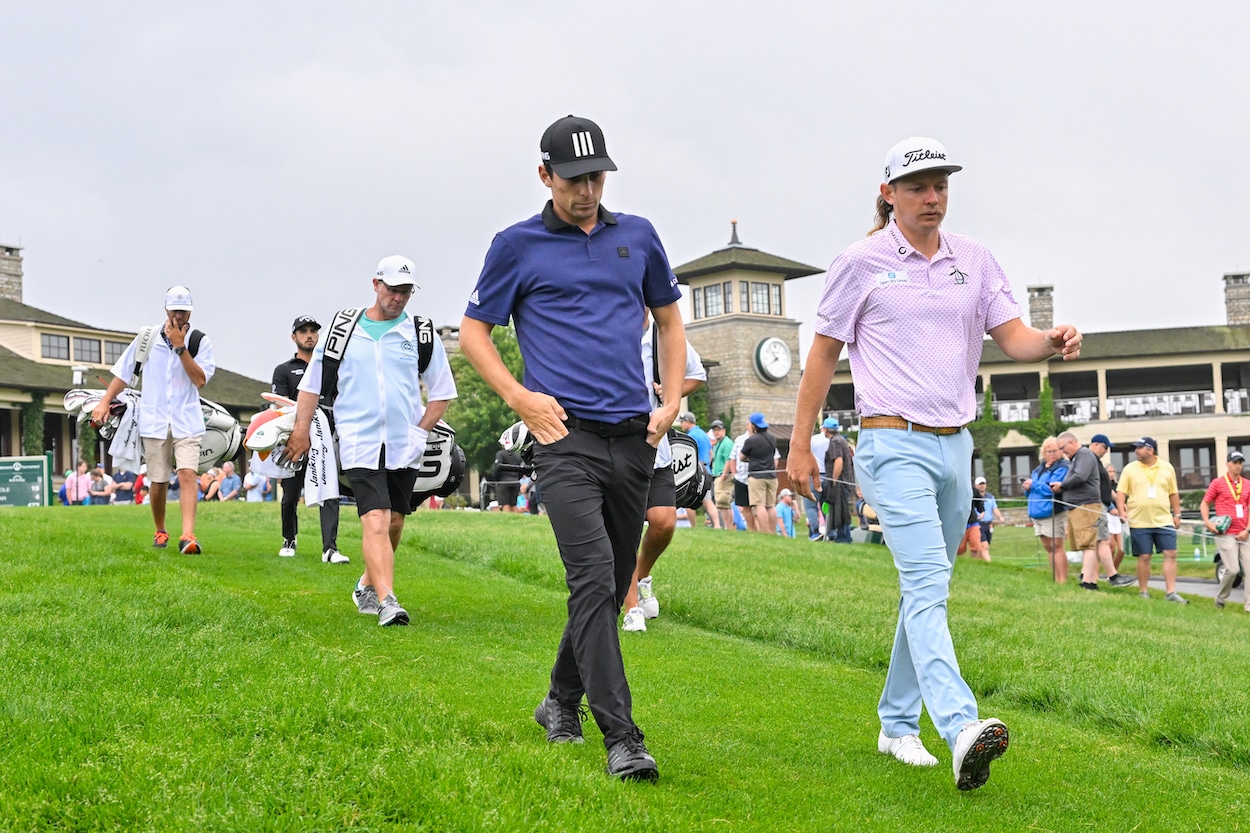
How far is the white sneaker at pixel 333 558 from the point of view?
12.1 meters

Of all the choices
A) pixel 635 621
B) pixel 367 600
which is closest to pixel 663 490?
pixel 635 621

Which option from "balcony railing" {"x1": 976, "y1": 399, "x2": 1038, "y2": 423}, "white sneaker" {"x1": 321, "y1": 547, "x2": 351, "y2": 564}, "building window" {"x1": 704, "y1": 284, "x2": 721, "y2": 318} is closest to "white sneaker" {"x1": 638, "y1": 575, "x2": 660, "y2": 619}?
"white sneaker" {"x1": 321, "y1": 547, "x2": 351, "y2": 564}

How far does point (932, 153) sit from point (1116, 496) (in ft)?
57.3

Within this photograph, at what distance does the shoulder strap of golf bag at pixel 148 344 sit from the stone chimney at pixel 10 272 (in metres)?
68.0

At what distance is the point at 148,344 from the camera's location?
11797mm

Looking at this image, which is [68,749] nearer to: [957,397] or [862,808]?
[862,808]

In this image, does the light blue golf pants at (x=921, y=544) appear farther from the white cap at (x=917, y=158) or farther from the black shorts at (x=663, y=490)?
the black shorts at (x=663, y=490)

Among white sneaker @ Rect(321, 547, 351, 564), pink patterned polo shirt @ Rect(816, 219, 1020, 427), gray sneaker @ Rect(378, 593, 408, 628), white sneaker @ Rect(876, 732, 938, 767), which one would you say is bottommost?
white sneaker @ Rect(876, 732, 938, 767)

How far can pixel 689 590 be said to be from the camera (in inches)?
432

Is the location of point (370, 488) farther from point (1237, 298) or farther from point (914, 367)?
point (1237, 298)

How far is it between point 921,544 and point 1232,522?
15.9 m

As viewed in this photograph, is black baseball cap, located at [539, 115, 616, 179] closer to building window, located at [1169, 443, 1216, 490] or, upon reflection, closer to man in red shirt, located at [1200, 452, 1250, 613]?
man in red shirt, located at [1200, 452, 1250, 613]

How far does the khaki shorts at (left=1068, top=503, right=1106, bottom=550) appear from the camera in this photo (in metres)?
18.9

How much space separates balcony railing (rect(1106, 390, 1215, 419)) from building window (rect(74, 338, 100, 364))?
179 feet
